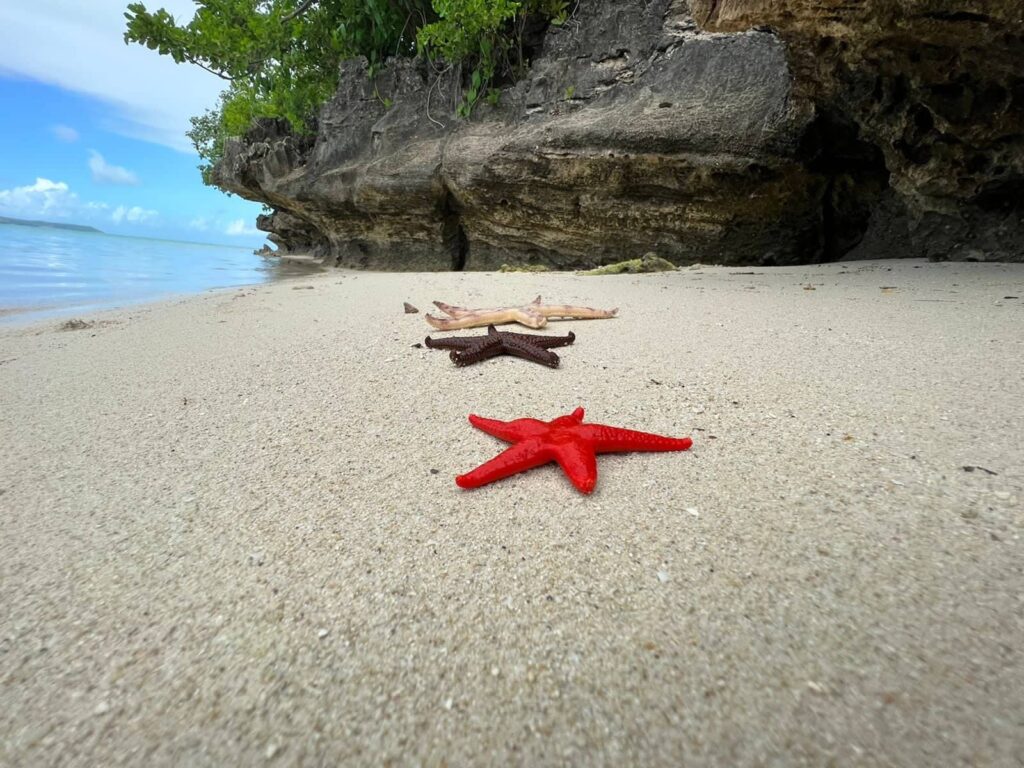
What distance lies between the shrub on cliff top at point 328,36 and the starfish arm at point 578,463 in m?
8.83

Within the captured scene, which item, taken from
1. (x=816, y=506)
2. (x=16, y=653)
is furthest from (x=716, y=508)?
(x=16, y=653)

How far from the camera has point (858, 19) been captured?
13.1ft

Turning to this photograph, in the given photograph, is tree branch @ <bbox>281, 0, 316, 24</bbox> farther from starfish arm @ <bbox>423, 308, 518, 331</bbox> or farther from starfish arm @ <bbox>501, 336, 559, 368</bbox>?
starfish arm @ <bbox>501, 336, 559, 368</bbox>

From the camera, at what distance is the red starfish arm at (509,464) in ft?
4.62

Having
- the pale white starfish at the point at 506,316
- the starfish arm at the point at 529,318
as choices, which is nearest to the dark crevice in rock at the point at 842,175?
the pale white starfish at the point at 506,316

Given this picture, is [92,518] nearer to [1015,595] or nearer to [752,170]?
[1015,595]

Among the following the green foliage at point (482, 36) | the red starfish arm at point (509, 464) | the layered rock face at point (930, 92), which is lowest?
the red starfish arm at point (509, 464)

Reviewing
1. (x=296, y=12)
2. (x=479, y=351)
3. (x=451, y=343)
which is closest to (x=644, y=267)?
(x=451, y=343)

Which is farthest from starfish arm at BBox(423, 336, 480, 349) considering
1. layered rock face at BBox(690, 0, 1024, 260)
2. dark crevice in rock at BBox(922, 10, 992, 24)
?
dark crevice in rock at BBox(922, 10, 992, 24)

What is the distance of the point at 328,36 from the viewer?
11281 mm

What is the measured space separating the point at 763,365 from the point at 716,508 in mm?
1432

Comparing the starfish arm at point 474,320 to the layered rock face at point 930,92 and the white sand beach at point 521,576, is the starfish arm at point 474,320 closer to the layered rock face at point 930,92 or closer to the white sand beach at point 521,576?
the white sand beach at point 521,576

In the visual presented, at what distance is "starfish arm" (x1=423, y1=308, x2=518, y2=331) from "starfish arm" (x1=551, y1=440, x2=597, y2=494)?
212cm

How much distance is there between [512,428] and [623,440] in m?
0.39
